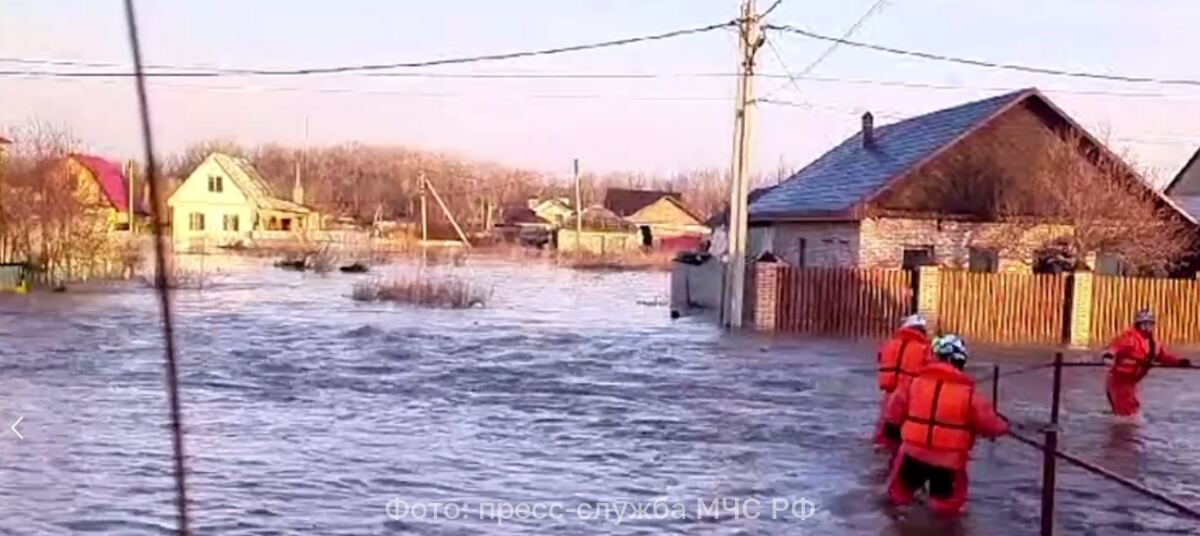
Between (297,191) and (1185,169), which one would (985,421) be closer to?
(1185,169)

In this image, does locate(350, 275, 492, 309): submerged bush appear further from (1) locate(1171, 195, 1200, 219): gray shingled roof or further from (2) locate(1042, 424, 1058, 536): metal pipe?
(2) locate(1042, 424, 1058, 536): metal pipe

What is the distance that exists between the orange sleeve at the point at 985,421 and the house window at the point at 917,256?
75.2ft

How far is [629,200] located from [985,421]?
112400 mm

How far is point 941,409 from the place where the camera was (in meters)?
8.77

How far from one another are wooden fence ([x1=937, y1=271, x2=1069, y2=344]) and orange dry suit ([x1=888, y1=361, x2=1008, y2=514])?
19251 mm

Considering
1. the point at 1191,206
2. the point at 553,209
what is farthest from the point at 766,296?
the point at 553,209

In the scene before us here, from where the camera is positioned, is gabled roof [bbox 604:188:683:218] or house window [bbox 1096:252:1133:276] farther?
gabled roof [bbox 604:188:683:218]

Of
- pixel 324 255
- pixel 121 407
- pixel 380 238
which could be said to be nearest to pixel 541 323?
pixel 121 407

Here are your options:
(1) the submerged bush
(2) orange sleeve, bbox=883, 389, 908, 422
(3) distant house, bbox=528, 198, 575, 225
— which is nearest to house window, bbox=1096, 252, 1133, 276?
(1) the submerged bush

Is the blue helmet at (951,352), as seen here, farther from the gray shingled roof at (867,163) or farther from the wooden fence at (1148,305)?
the gray shingled roof at (867,163)

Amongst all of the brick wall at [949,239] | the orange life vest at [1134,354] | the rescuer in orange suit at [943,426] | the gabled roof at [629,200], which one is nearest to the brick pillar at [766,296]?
the brick wall at [949,239]

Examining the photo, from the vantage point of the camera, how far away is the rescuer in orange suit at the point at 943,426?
8.73 metres

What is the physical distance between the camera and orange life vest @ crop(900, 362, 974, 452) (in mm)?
8727

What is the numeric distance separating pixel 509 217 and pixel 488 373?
348 feet
